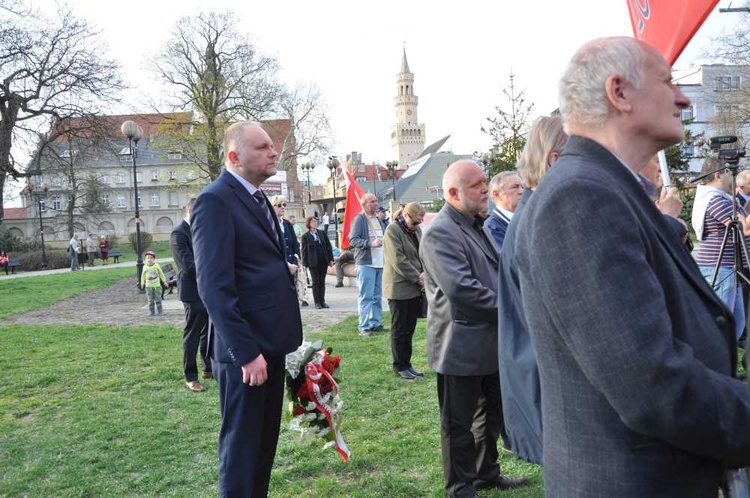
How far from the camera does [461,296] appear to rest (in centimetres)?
343

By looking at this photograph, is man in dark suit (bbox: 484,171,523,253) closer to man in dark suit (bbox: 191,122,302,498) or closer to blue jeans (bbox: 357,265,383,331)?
man in dark suit (bbox: 191,122,302,498)

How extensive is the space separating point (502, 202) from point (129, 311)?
12.4 meters

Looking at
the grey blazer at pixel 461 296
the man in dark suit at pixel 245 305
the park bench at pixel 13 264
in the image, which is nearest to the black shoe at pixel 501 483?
the grey blazer at pixel 461 296

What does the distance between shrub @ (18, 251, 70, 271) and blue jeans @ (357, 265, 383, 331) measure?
3152cm

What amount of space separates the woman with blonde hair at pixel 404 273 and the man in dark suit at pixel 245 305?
386 cm

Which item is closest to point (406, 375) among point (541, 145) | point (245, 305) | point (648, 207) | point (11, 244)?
point (245, 305)

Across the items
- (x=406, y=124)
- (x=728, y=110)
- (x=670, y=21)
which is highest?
(x=406, y=124)

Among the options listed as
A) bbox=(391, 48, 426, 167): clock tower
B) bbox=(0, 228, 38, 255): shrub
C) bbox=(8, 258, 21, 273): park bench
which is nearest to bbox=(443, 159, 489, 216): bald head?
bbox=(8, 258, 21, 273): park bench

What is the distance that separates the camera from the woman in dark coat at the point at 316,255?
12461mm

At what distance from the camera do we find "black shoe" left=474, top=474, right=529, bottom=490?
156 inches

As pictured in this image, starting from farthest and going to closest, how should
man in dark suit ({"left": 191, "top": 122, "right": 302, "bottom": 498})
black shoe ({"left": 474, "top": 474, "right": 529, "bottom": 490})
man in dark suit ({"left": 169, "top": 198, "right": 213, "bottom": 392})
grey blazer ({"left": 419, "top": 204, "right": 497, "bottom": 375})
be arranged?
1. man in dark suit ({"left": 169, "top": 198, "right": 213, "bottom": 392})
2. black shoe ({"left": 474, "top": 474, "right": 529, "bottom": 490})
3. grey blazer ({"left": 419, "top": 204, "right": 497, "bottom": 375})
4. man in dark suit ({"left": 191, "top": 122, "right": 302, "bottom": 498})

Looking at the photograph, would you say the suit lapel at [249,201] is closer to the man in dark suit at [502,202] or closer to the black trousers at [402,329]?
the man in dark suit at [502,202]

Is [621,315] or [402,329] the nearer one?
[621,315]

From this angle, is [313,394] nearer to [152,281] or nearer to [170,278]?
[152,281]
